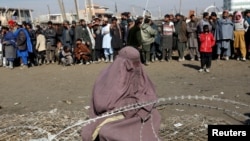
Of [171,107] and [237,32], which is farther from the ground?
[237,32]

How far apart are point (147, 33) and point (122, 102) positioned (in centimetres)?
774

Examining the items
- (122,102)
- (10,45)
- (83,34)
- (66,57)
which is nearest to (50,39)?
(66,57)

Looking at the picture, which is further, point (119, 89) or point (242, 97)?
point (242, 97)

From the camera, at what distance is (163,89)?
8219 millimetres

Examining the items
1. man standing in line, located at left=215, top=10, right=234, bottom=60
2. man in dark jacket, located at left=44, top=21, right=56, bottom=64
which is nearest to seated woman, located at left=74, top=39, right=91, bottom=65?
man in dark jacket, located at left=44, top=21, right=56, bottom=64

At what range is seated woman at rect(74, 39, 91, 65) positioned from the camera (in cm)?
1238

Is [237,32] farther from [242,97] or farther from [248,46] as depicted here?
[242,97]

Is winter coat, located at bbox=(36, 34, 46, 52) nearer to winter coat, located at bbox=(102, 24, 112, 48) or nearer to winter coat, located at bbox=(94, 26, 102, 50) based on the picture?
winter coat, located at bbox=(94, 26, 102, 50)

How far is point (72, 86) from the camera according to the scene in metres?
9.17

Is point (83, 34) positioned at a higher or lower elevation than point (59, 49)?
higher

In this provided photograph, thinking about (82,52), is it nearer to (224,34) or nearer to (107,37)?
(107,37)

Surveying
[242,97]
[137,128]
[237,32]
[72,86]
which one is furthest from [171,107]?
[237,32]

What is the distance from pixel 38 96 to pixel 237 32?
6.09 m

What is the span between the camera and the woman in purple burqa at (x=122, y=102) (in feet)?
11.9
